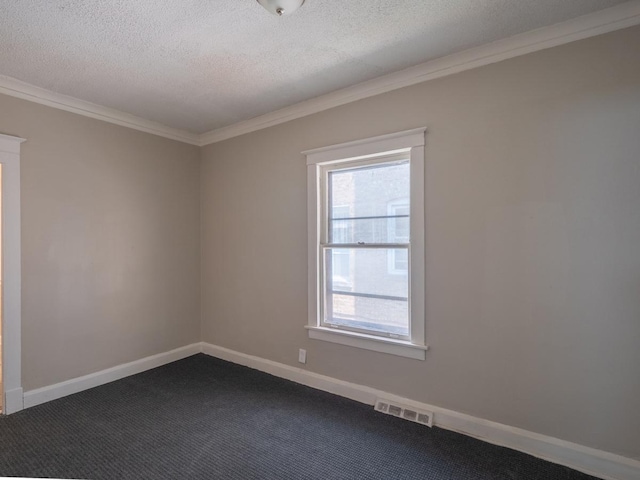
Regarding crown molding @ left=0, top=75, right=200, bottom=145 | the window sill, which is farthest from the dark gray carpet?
crown molding @ left=0, top=75, right=200, bottom=145

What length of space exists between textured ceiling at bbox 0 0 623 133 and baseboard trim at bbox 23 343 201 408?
249 cm

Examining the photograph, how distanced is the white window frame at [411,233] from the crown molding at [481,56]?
15.5 inches

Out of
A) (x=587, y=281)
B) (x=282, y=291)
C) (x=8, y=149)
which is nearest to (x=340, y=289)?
(x=282, y=291)

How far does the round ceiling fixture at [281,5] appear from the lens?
1.70m

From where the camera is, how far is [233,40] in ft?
6.79

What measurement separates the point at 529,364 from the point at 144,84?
11.2 ft

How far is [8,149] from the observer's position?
2.58 meters

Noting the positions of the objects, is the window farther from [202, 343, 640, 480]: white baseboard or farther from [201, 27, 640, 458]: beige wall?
[202, 343, 640, 480]: white baseboard

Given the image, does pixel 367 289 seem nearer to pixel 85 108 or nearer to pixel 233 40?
pixel 233 40

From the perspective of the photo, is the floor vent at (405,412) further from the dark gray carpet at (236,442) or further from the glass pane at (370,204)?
the glass pane at (370,204)

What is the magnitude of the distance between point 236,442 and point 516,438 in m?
1.80

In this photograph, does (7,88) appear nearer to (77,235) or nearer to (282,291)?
(77,235)

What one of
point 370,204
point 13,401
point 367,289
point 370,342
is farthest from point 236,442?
point 370,204

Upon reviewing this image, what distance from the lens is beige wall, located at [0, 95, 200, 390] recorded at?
8.96 ft
